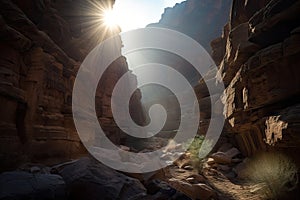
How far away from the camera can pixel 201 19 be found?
3036 inches

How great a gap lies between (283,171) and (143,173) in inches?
213

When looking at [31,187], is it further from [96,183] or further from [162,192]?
[162,192]

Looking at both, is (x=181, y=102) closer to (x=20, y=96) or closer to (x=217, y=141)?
(x=217, y=141)

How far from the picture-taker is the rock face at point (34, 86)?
786 centimetres

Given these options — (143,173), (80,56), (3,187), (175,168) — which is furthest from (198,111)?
(3,187)

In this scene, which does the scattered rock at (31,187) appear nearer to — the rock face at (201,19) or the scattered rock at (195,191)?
the scattered rock at (195,191)

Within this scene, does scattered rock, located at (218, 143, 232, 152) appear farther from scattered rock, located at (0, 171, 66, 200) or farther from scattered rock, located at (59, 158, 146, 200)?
scattered rock, located at (0, 171, 66, 200)

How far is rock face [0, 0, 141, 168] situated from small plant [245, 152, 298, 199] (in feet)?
30.1

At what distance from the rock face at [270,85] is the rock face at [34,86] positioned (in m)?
9.39

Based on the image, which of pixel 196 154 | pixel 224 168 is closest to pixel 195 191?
pixel 224 168

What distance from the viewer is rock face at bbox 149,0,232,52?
232 ft

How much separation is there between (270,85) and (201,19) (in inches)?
3002

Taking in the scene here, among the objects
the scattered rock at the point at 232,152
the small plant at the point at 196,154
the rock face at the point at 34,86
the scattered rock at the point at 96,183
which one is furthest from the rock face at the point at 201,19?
the scattered rock at the point at 96,183

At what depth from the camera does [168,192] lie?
4.61 meters
